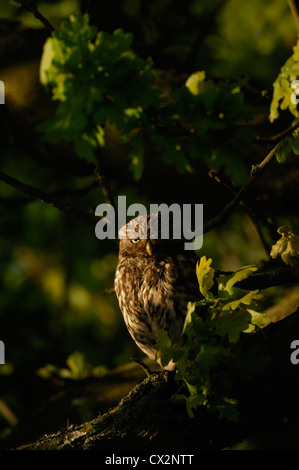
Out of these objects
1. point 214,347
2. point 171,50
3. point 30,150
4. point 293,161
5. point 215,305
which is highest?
point 171,50

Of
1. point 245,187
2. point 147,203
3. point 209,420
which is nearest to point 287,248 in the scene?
point 245,187

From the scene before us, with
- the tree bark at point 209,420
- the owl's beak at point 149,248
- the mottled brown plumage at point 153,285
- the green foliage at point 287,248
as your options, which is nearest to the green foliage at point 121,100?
the green foliage at point 287,248

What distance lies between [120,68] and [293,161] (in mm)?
2108

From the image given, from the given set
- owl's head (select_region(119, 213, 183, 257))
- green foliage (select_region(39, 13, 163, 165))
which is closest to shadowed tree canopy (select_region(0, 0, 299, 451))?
green foliage (select_region(39, 13, 163, 165))

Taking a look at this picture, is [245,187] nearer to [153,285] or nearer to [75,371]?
[153,285]

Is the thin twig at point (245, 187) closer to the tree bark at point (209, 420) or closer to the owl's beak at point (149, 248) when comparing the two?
the tree bark at point (209, 420)

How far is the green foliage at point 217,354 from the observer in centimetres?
264

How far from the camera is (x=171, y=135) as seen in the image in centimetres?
275

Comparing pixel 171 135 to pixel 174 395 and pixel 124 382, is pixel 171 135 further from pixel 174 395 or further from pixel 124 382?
pixel 124 382

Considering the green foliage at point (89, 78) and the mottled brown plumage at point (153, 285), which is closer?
the green foliage at point (89, 78)

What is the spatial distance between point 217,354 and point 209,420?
44 cm

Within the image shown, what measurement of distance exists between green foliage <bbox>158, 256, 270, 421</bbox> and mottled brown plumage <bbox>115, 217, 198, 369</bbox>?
124 centimetres

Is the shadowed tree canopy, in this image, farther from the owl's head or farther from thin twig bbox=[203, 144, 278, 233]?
the owl's head
